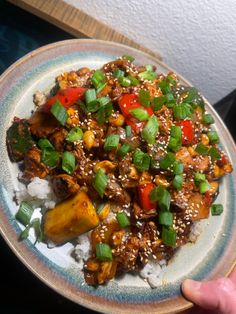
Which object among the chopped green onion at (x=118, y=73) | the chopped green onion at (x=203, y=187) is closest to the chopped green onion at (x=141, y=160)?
the chopped green onion at (x=203, y=187)

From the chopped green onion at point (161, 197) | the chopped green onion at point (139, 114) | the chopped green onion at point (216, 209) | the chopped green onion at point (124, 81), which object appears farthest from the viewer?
the chopped green onion at point (216, 209)

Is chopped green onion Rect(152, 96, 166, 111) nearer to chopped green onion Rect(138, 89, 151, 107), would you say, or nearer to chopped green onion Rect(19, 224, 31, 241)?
chopped green onion Rect(138, 89, 151, 107)

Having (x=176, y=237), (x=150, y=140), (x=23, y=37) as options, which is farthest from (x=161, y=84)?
(x=23, y=37)

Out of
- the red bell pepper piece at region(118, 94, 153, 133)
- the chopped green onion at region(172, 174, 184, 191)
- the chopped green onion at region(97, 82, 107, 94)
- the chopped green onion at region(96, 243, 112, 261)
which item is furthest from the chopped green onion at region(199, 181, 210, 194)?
the chopped green onion at region(97, 82, 107, 94)

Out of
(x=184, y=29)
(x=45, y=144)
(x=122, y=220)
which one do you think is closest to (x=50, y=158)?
(x=45, y=144)

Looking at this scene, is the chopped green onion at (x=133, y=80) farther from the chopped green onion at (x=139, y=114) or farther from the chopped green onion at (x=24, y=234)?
the chopped green onion at (x=24, y=234)

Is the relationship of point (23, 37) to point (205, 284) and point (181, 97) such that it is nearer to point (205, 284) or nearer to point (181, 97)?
point (181, 97)
